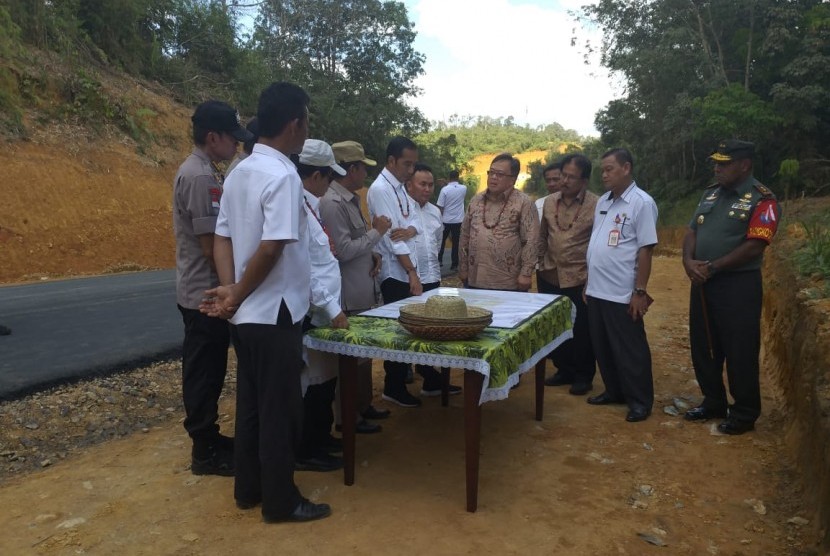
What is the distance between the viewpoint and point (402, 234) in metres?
4.27

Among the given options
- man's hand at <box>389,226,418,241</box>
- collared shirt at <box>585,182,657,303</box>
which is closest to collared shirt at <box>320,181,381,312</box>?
man's hand at <box>389,226,418,241</box>

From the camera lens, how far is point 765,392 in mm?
5043

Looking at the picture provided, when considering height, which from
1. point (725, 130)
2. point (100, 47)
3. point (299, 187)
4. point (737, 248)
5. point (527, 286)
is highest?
point (100, 47)

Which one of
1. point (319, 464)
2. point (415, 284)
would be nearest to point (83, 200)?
point (415, 284)

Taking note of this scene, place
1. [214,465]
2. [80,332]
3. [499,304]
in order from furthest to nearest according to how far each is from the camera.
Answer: [80,332] → [499,304] → [214,465]

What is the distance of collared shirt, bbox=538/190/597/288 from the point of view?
491 centimetres

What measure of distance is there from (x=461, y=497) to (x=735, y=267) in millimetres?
2233

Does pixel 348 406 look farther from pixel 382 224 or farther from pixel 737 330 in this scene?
pixel 737 330

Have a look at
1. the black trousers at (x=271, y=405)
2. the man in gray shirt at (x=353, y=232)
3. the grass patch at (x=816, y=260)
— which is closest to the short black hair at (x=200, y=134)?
the man in gray shirt at (x=353, y=232)

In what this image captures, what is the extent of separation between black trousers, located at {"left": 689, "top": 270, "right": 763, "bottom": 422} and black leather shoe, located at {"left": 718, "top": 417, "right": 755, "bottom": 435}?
3 cm

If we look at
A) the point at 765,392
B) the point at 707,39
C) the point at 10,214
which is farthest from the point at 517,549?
the point at 707,39

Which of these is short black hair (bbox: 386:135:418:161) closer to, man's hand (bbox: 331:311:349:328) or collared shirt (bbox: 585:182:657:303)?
collared shirt (bbox: 585:182:657:303)

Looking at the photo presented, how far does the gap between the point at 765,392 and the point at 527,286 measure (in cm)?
210

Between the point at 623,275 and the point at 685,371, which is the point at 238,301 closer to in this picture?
the point at 623,275
